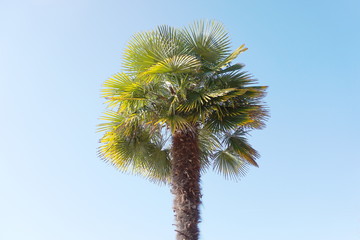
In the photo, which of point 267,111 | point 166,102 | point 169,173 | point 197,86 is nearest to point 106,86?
point 166,102

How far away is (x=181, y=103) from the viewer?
27.6 feet

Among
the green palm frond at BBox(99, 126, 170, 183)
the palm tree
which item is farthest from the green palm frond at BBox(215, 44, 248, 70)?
the green palm frond at BBox(99, 126, 170, 183)

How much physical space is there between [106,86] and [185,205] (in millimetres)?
2825

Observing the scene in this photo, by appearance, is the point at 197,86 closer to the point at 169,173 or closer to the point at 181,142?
the point at 181,142

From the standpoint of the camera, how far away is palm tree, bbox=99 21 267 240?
8172 millimetres

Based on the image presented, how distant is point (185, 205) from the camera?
757cm

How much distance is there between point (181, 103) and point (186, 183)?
1617mm

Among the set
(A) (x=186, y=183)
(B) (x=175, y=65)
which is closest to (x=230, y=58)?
(B) (x=175, y=65)

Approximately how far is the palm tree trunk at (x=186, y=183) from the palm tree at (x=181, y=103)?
0.02 m

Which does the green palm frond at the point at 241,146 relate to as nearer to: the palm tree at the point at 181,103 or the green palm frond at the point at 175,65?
the palm tree at the point at 181,103

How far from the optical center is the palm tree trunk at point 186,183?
292 inches

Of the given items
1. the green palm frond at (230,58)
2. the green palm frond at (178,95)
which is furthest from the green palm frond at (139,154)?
the green palm frond at (230,58)

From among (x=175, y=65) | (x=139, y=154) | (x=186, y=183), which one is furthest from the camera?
(x=139, y=154)

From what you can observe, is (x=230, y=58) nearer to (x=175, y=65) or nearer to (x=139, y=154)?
(x=175, y=65)
